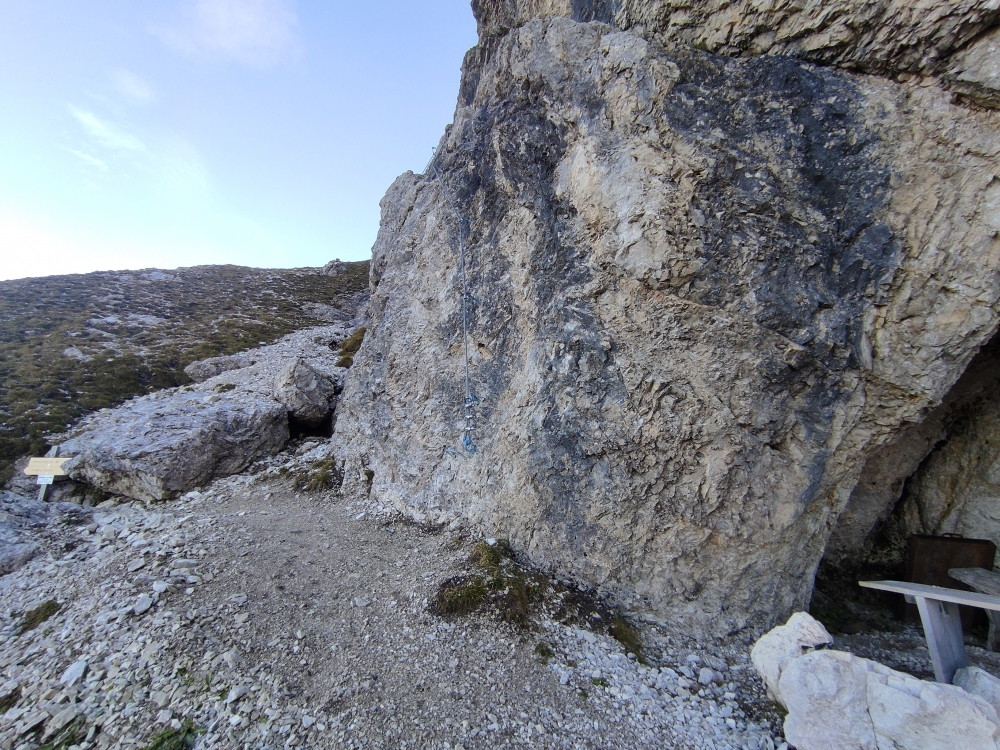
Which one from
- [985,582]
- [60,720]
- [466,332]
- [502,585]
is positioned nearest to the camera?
[60,720]

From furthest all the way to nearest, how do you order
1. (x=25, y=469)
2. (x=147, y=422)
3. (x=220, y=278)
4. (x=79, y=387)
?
(x=220, y=278), (x=79, y=387), (x=147, y=422), (x=25, y=469)

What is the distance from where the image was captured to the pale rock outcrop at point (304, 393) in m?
19.6

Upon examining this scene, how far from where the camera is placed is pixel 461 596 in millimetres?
10102

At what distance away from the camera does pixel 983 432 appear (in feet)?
37.9

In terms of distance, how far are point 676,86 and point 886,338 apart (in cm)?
688

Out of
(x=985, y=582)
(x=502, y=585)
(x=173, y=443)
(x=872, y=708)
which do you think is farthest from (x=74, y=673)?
(x=985, y=582)

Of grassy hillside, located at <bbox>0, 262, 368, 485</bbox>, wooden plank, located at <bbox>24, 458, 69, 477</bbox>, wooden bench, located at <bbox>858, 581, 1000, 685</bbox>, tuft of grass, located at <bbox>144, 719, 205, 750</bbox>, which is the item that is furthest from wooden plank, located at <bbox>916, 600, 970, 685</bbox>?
grassy hillside, located at <bbox>0, 262, 368, 485</bbox>

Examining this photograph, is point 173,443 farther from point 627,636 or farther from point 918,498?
point 918,498

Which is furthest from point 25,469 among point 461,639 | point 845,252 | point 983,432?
point 983,432

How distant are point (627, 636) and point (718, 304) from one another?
7279 millimetres

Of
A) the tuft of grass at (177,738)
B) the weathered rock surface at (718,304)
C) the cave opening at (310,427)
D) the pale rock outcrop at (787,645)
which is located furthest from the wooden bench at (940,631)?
the cave opening at (310,427)

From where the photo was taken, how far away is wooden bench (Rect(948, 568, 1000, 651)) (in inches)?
390

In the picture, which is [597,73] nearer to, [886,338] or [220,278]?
[886,338]

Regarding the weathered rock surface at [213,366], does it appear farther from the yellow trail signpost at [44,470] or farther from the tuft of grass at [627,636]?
the tuft of grass at [627,636]
